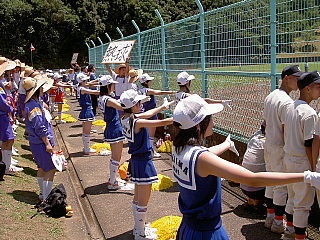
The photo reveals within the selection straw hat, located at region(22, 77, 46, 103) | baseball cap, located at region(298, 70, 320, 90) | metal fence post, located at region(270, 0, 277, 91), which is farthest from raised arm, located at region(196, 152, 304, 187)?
straw hat, located at region(22, 77, 46, 103)

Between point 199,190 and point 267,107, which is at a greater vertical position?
point 267,107

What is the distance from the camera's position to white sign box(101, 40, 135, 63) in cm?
1009

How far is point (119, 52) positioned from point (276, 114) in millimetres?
6752

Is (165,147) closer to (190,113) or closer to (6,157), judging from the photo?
(6,157)

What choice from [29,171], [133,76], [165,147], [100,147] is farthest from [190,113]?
[100,147]

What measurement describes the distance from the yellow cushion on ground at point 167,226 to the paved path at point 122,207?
281 mm

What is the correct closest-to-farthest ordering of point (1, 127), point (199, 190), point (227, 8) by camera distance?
1. point (199, 190)
2. point (227, 8)
3. point (1, 127)

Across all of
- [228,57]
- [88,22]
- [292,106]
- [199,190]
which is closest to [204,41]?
[228,57]

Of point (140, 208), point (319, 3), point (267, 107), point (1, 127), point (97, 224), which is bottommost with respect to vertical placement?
point (97, 224)

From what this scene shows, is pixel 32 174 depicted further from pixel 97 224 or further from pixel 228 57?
pixel 228 57

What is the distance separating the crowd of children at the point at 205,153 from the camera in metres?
2.62

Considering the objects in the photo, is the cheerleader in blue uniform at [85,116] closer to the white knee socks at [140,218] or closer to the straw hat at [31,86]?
the straw hat at [31,86]

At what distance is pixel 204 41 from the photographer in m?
7.84

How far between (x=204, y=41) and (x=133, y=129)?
3730 millimetres
